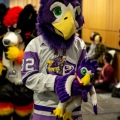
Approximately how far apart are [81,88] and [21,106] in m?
1.12

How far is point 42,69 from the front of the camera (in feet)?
5.82

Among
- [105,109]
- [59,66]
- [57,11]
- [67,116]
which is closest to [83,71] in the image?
[59,66]

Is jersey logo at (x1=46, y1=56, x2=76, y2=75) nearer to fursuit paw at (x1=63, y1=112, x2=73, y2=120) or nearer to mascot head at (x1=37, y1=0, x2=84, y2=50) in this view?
mascot head at (x1=37, y1=0, x2=84, y2=50)

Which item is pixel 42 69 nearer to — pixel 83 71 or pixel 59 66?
pixel 59 66

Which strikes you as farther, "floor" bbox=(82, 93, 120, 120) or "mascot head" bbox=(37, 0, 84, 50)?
"floor" bbox=(82, 93, 120, 120)

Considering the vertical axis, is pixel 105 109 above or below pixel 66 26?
below

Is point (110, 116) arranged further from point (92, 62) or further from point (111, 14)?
point (111, 14)

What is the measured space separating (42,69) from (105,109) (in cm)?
265

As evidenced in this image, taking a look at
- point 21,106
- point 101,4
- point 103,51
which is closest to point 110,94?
point 103,51

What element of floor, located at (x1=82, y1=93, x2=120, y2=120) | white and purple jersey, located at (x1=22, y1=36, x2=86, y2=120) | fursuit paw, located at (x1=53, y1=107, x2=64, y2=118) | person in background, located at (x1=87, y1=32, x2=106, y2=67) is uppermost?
white and purple jersey, located at (x1=22, y1=36, x2=86, y2=120)

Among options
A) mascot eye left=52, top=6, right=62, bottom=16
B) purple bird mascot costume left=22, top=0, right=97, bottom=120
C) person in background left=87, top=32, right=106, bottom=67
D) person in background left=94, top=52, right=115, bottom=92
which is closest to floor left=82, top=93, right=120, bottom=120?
person in background left=94, top=52, right=115, bottom=92

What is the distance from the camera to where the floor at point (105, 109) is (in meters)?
3.84

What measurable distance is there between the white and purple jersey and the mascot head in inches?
1.8

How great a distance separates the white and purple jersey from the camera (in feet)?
5.60
